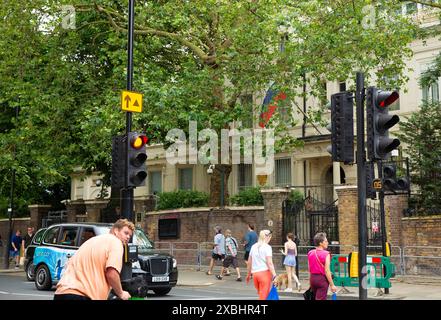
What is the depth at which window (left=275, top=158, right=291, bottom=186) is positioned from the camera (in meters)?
34.8

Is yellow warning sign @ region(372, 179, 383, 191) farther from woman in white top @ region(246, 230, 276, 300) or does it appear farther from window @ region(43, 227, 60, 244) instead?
window @ region(43, 227, 60, 244)

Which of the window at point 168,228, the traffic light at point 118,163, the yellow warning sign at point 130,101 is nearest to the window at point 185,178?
the window at point 168,228

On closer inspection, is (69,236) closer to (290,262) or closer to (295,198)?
(290,262)

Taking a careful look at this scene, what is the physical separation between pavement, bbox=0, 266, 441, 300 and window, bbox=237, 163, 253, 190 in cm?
1251

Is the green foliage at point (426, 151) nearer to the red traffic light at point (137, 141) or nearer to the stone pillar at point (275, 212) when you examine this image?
the stone pillar at point (275, 212)

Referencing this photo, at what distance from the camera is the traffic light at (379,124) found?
33.5ft

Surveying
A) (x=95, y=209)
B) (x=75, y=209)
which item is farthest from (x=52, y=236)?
(x=75, y=209)

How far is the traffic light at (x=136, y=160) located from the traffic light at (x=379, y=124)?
15.3ft

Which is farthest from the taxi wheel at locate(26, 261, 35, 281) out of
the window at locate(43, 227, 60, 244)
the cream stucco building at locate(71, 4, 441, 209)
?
the cream stucco building at locate(71, 4, 441, 209)

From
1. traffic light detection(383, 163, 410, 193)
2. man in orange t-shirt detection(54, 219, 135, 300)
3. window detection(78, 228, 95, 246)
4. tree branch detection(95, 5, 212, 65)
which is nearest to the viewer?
man in orange t-shirt detection(54, 219, 135, 300)

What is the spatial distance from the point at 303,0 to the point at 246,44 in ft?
8.29

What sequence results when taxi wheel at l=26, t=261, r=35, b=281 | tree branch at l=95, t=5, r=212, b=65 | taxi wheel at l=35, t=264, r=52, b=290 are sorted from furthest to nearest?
tree branch at l=95, t=5, r=212, b=65 < taxi wheel at l=26, t=261, r=35, b=281 < taxi wheel at l=35, t=264, r=52, b=290

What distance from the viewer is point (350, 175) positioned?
31453 mm
